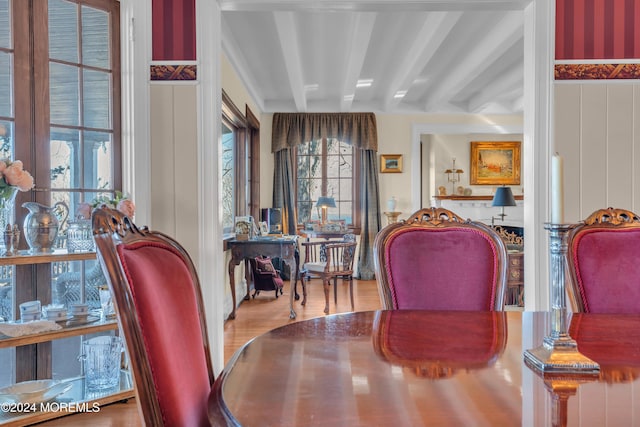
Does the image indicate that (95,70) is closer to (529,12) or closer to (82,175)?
(82,175)

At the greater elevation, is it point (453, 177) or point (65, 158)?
point (453, 177)

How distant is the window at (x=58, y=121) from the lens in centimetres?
241

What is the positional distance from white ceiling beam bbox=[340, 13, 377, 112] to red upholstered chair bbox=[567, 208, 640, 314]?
8.86ft

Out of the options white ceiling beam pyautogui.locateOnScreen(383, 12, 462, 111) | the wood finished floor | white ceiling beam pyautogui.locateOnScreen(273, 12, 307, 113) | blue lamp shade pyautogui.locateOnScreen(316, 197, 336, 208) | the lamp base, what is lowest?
the wood finished floor

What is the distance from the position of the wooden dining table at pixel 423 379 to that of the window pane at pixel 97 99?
6.74ft

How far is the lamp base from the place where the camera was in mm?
902

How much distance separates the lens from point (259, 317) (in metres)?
4.76

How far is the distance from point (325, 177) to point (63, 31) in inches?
203

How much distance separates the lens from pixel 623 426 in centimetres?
67

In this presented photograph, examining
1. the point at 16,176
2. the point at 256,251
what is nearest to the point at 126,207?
the point at 16,176

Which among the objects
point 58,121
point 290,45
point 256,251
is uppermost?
point 290,45

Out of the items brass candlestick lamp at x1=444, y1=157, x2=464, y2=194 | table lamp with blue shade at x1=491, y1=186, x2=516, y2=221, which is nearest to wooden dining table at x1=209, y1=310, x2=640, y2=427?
table lamp with blue shade at x1=491, y1=186, x2=516, y2=221

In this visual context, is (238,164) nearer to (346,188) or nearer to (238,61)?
(238,61)

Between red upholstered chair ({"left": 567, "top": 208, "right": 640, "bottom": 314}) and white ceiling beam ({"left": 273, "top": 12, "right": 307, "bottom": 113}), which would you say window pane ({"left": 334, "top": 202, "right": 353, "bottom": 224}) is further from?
red upholstered chair ({"left": 567, "top": 208, "right": 640, "bottom": 314})
